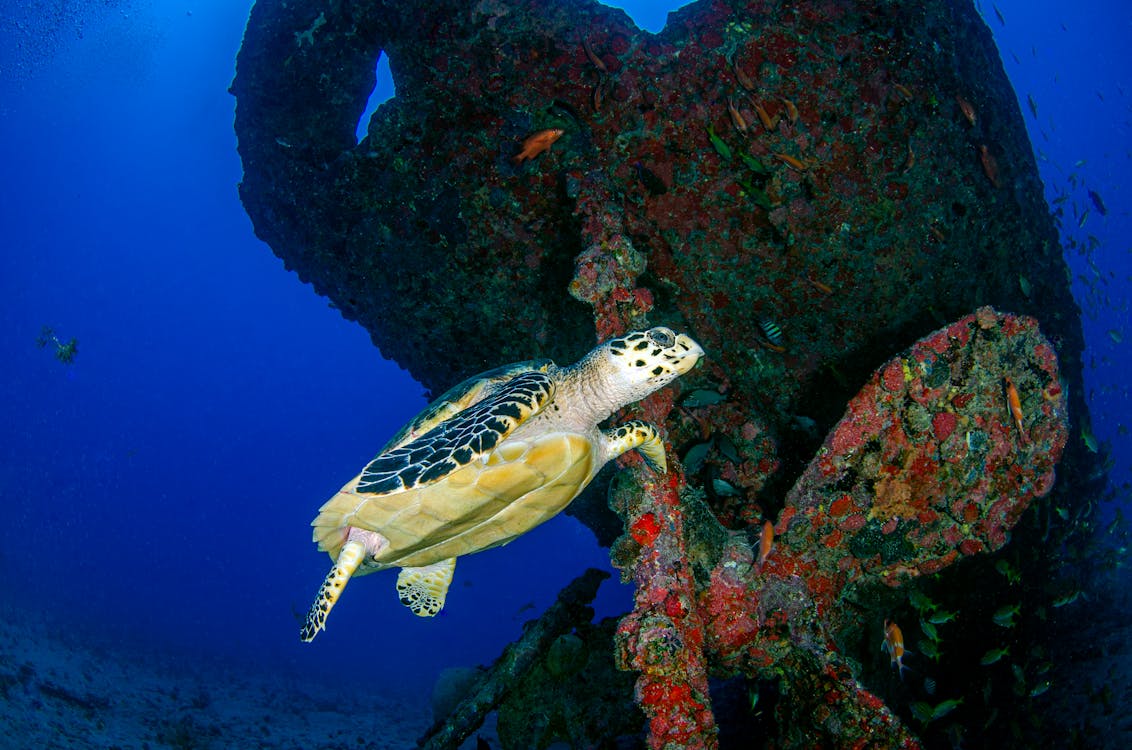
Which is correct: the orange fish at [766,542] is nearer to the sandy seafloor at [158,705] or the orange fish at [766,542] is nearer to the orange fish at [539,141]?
the orange fish at [539,141]

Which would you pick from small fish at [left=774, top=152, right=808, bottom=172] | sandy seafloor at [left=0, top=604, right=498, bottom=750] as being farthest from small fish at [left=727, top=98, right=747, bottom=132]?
sandy seafloor at [left=0, top=604, right=498, bottom=750]

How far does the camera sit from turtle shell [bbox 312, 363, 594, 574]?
120 inches

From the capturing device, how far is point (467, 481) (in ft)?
10.3

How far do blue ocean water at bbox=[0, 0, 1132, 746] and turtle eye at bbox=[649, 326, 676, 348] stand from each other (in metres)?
25.4

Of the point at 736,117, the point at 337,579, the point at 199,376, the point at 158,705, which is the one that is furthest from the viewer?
the point at 199,376

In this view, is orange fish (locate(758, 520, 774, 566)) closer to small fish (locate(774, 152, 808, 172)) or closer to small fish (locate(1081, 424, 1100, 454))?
small fish (locate(774, 152, 808, 172))

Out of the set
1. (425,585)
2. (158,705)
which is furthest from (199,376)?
(425,585)

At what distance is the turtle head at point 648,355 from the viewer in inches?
132

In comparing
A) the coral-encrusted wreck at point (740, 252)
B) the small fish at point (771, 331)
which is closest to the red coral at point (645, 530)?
the coral-encrusted wreck at point (740, 252)

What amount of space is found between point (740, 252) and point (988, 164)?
2.00 meters

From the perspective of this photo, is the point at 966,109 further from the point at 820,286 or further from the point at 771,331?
the point at 771,331

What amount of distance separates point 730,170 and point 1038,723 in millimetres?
6516

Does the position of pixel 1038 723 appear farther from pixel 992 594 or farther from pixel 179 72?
pixel 179 72

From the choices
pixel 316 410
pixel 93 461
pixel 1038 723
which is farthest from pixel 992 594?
pixel 316 410
